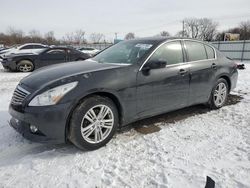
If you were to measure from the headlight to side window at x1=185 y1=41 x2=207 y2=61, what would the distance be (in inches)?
97.6

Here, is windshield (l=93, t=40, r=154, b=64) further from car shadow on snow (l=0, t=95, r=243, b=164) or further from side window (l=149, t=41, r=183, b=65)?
car shadow on snow (l=0, t=95, r=243, b=164)

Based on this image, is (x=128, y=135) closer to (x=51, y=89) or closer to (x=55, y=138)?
(x=55, y=138)

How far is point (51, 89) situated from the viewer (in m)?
2.91

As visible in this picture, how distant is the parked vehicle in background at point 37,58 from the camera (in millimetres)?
11320

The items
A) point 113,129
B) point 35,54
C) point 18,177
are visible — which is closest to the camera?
point 18,177

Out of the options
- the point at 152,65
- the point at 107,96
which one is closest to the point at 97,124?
the point at 107,96

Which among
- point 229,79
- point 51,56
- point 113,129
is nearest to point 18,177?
point 113,129

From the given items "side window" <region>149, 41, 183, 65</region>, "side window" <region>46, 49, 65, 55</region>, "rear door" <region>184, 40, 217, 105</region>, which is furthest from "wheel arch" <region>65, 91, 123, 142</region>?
"side window" <region>46, 49, 65, 55</region>

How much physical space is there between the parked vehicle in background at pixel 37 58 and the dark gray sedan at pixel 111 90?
8.16 meters

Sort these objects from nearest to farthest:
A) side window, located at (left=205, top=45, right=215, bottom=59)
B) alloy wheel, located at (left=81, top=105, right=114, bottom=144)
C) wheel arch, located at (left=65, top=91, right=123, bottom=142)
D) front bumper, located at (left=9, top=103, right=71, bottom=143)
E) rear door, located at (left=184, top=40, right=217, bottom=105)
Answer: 1. front bumper, located at (left=9, top=103, right=71, bottom=143)
2. wheel arch, located at (left=65, top=91, right=123, bottom=142)
3. alloy wheel, located at (left=81, top=105, right=114, bottom=144)
4. rear door, located at (left=184, top=40, right=217, bottom=105)
5. side window, located at (left=205, top=45, right=215, bottom=59)

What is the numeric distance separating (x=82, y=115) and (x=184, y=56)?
227 cm

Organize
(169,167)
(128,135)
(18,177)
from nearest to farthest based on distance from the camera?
(18,177), (169,167), (128,135)

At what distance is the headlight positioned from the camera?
2.85 metres

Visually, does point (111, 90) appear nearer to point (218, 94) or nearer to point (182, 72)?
point (182, 72)
